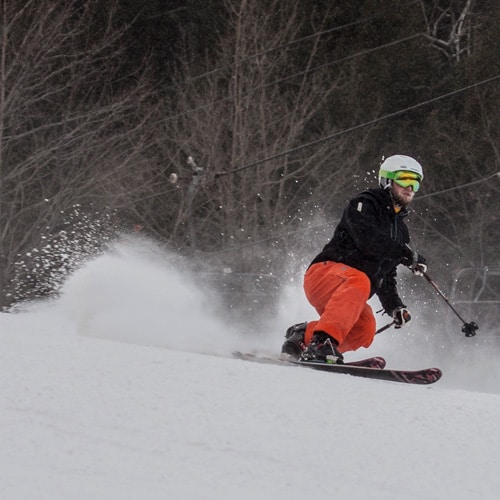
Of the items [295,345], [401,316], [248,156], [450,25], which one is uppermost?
[450,25]

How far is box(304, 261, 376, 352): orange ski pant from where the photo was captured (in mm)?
6801

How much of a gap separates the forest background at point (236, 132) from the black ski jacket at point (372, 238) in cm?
594

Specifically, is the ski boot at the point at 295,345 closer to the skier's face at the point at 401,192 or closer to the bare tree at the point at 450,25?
the skier's face at the point at 401,192

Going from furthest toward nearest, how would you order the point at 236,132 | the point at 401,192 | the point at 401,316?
the point at 236,132, the point at 401,316, the point at 401,192

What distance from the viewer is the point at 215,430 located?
4.26 metres

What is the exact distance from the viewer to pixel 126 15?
28.0 m

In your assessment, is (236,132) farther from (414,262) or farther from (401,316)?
(414,262)

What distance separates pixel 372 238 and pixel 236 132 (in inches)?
561

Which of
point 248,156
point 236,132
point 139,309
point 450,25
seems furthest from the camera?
point 450,25

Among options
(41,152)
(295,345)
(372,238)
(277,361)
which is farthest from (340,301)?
(41,152)

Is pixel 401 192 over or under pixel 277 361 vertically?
over

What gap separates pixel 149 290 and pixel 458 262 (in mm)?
15795

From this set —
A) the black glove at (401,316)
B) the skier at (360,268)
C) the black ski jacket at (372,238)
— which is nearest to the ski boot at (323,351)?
the skier at (360,268)

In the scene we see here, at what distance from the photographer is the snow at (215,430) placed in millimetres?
3742
